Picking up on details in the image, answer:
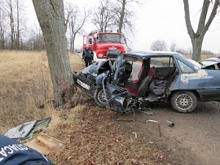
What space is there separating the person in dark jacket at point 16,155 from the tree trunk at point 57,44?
11.6ft

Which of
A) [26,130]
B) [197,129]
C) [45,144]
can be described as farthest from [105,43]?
[45,144]

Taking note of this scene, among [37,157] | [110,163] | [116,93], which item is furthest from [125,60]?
[37,157]

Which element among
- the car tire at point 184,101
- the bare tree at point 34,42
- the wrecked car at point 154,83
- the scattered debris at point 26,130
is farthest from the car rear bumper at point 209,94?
the bare tree at point 34,42

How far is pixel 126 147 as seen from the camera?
9.68 feet

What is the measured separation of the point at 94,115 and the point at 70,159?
1.61 metres

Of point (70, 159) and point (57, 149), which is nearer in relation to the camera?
point (70, 159)

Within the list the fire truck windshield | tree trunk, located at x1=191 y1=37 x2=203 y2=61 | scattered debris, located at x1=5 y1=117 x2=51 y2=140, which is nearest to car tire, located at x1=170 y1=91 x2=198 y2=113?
scattered debris, located at x1=5 y1=117 x2=51 y2=140

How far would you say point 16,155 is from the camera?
3.76 feet

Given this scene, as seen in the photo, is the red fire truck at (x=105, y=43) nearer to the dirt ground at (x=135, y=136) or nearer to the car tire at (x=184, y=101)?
the dirt ground at (x=135, y=136)

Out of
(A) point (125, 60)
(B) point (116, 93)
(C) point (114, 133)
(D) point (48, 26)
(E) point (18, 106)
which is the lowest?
(E) point (18, 106)

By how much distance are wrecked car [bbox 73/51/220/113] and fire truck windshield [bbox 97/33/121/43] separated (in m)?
7.22

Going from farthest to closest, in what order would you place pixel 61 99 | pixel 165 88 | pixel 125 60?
pixel 125 60 → pixel 61 99 → pixel 165 88

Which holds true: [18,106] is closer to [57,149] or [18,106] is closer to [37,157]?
[57,149]

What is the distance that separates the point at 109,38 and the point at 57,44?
8.21 meters
